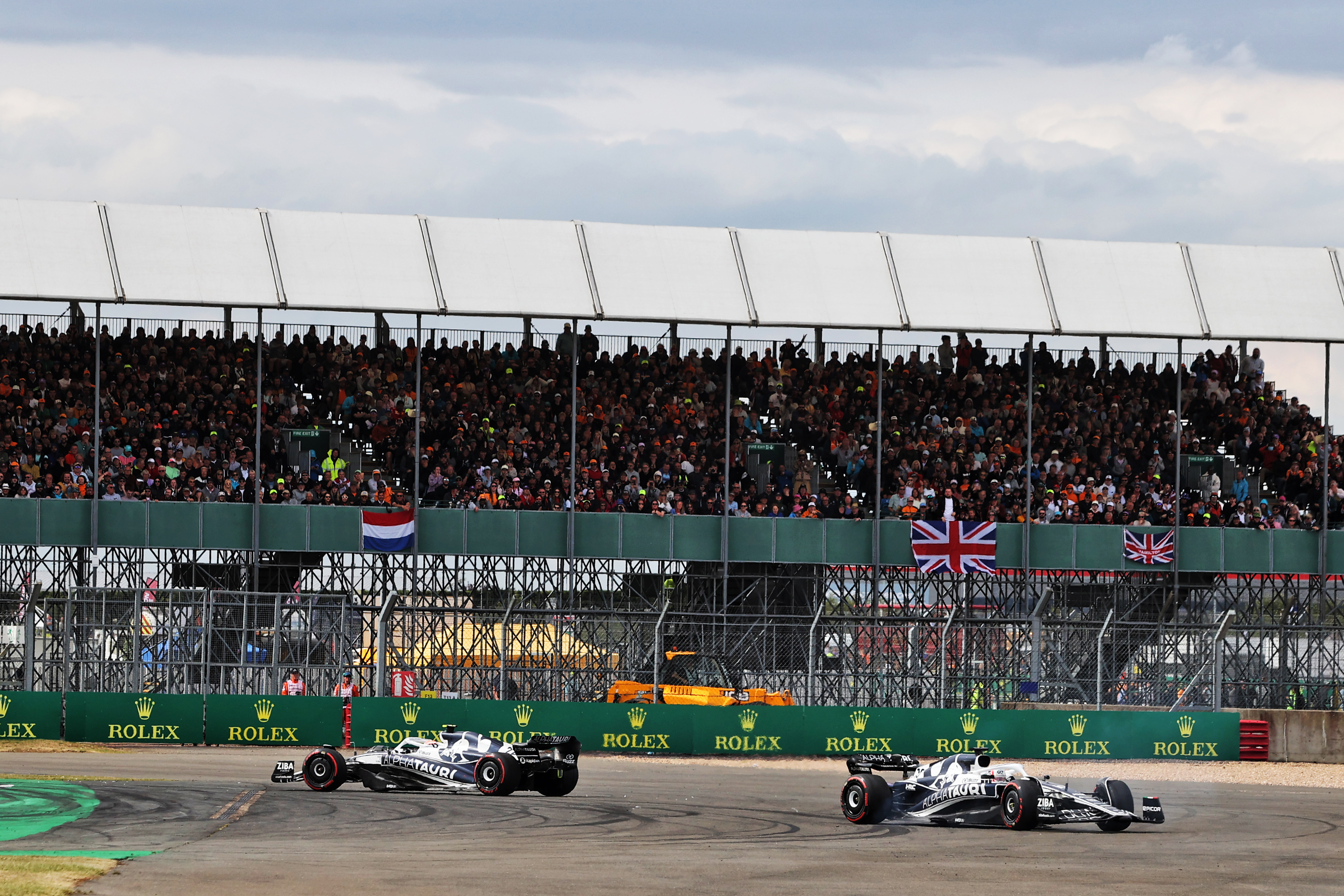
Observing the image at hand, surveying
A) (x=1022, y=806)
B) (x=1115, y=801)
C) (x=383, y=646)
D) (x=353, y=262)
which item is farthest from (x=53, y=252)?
(x=1115, y=801)

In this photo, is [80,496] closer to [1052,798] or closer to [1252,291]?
[1052,798]

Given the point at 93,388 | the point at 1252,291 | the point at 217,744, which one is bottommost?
the point at 217,744

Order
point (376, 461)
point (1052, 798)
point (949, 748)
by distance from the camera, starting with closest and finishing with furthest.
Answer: point (1052, 798) < point (949, 748) < point (376, 461)

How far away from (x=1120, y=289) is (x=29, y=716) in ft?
83.9

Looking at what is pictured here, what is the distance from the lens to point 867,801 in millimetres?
20516

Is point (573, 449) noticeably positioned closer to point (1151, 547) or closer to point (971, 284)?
point (971, 284)

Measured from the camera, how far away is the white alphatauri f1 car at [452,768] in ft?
75.8

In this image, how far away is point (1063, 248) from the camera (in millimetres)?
41281

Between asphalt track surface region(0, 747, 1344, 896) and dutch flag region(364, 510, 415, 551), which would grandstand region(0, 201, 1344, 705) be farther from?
asphalt track surface region(0, 747, 1344, 896)

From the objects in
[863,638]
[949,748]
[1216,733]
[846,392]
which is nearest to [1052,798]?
[949,748]

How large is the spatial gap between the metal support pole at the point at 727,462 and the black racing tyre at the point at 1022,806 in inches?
689

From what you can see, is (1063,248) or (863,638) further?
(1063,248)

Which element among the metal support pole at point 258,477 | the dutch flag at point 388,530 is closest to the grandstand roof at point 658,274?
the metal support pole at point 258,477

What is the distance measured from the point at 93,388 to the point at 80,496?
257 cm
